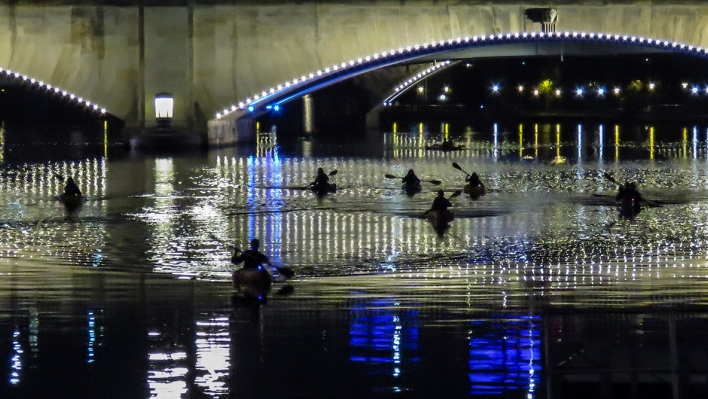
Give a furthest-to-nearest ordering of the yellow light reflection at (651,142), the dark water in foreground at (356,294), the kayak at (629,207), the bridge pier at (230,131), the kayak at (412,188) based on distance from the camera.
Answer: the bridge pier at (230,131) < the yellow light reflection at (651,142) < the kayak at (412,188) < the kayak at (629,207) < the dark water in foreground at (356,294)

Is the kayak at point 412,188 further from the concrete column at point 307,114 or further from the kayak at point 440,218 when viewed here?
the concrete column at point 307,114

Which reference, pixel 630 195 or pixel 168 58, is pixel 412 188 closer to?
pixel 630 195

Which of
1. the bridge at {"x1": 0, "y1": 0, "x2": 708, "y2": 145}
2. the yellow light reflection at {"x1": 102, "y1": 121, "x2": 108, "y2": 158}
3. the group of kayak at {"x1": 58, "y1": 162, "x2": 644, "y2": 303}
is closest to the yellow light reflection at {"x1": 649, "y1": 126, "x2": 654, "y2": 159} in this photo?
the bridge at {"x1": 0, "y1": 0, "x2": 708, "y2": 145}

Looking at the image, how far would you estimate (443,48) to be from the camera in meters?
50.5

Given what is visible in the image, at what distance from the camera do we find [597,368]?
11570 mm

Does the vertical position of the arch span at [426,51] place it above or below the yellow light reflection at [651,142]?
above

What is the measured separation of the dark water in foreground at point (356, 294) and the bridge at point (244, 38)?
14.5 m

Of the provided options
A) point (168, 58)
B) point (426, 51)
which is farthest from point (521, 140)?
point (168, 58)

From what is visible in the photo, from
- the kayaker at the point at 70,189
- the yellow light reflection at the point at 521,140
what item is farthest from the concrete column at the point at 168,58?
the kayaker at the point at 70,189

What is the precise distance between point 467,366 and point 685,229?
12.9 metres

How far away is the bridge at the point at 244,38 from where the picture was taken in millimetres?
49094

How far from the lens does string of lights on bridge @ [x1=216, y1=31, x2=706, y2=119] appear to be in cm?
4928

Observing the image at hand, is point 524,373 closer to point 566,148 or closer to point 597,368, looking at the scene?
point 597,368

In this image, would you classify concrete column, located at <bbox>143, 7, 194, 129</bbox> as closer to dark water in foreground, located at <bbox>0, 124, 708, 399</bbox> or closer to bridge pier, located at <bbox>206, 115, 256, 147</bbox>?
bridge pier, located at <bbox>206, 115, 256, 147</bbox>
